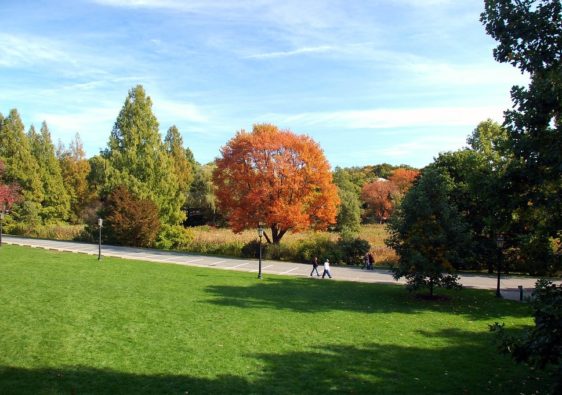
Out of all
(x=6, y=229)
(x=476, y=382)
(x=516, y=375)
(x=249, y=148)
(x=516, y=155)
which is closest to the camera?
(x=516, y=155)

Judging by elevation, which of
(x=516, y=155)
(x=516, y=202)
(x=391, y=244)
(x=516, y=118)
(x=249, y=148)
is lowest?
(x=391, y=244)

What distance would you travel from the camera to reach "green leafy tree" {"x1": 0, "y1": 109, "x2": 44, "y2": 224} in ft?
152

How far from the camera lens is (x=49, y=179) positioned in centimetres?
5169

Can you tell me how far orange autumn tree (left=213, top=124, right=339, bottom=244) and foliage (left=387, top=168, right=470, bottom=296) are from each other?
1326cm

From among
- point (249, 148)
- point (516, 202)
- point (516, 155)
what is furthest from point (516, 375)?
point (249, 148)

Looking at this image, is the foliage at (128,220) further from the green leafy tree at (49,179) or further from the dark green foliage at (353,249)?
the dark green foliage at (353,249)

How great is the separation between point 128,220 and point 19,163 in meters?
19.2

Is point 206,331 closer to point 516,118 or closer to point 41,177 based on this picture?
point 516,118

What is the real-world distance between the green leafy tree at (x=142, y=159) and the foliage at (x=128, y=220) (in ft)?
5.20

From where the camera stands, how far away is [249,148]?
3350cm

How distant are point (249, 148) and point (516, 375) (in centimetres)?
2654

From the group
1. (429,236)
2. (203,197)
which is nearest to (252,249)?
(429,236)

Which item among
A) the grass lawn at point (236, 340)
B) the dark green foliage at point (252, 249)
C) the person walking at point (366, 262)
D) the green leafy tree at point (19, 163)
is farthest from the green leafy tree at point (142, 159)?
the grass lawn at point (236, 340)

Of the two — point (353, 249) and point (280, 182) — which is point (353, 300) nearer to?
point (353, 249)
